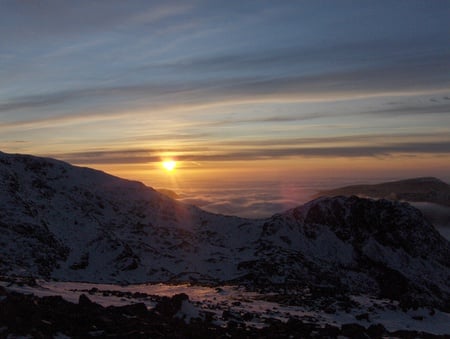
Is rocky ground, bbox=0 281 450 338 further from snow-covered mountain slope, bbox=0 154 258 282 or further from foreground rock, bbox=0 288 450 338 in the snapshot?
snow-covered mountain slope, bbox=0 154 258 282

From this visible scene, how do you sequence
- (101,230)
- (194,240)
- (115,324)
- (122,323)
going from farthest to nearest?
(194,240), (101,230), (122,323), (115,324)

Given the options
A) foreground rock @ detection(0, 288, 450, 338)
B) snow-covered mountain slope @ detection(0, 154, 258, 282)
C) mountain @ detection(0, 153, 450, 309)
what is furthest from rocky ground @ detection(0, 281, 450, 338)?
snow-covered mountain slope @ detection(0, 154, 258, 282)

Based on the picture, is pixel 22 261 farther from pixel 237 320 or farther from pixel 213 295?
pixel 237 320

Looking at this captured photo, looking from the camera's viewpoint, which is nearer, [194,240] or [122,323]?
[122,323]

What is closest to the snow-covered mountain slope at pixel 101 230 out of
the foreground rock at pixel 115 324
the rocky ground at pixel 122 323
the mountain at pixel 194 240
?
the mountain at pixel 194 240

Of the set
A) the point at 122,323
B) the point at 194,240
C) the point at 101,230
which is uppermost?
the point at 122,323

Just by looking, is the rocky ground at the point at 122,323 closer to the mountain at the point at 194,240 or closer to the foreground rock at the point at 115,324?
the foreground rock at the point at 115,324

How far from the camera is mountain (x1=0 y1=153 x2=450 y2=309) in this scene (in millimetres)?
67812

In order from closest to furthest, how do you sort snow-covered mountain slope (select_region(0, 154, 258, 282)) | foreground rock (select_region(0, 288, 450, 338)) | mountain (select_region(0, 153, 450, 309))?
foreground rock (select_region(0, 288, 450, 338)) < snow-covered mountain slope (select_region(0, 154, 258, 282)) < mountain (select_region(0, 153, 450, 309))

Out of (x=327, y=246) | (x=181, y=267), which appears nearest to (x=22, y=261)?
(x=181, y=267)

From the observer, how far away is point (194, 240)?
277ft

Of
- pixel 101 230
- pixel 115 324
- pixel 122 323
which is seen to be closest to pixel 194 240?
pixel 101 230

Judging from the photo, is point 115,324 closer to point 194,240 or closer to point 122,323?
point 122,323

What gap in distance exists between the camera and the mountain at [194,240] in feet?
222
